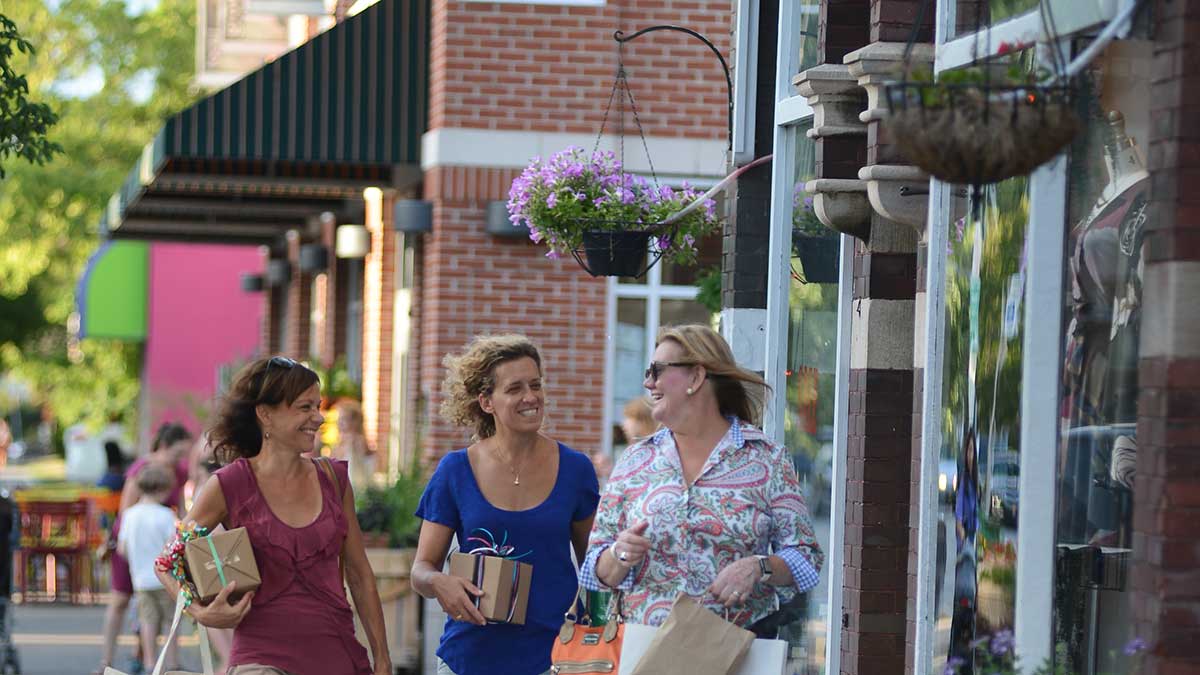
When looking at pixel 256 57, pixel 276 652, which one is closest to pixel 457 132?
pixel 276 652

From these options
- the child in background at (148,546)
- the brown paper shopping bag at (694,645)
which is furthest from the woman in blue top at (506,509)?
the child in background at (148,546)

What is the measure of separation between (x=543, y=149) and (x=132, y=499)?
383 cm

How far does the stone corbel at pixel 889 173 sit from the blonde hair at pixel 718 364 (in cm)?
151

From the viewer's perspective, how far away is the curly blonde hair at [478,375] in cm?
657

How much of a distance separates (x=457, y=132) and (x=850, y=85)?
7.34 metres

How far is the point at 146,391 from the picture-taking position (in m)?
35.9

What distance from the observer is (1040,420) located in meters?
5.92

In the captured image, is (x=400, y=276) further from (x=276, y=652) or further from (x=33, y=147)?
(x=276, y=652)

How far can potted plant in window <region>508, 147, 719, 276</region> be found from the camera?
940 cm

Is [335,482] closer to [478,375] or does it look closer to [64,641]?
[478,375]

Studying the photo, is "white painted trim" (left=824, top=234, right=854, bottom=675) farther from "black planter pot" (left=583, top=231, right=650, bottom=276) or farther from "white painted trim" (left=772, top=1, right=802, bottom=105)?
"black planter pot" (left=583, top=231, right=650, bottom=276)

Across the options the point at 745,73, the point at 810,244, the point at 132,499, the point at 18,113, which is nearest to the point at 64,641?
the point at 132,499

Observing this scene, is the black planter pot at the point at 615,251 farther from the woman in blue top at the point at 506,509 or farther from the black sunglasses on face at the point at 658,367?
the black sunglasses on face at the point at 658,367

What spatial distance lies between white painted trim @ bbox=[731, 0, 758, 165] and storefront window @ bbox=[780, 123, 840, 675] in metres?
0.73
